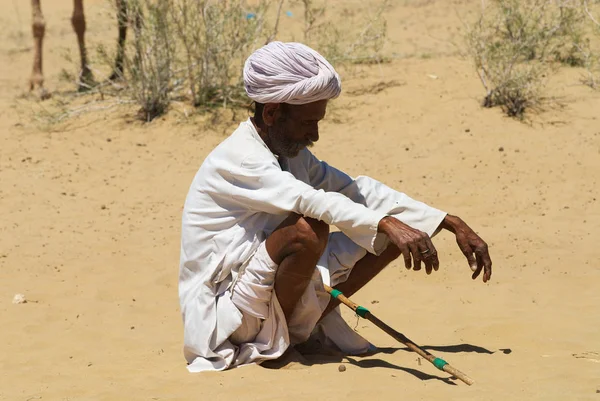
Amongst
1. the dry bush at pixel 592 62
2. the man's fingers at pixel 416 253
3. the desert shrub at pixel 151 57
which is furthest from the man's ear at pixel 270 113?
the dry bush at pixel 592 62

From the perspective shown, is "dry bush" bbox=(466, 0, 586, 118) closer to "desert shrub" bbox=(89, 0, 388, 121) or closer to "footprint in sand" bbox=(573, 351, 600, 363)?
"desert shrub" bbox=(89, 0, 388, 121)

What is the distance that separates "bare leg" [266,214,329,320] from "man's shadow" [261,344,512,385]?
1.08 feet

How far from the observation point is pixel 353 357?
13.0ft

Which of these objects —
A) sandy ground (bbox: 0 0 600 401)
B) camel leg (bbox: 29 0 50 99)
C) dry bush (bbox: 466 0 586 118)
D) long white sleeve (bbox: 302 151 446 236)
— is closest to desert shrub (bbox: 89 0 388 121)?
sandy ground (bbox: 0 0 600 401)

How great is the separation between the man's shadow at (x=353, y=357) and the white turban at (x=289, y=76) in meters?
1.04

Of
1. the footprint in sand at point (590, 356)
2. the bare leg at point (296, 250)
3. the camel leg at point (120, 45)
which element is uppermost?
the bare leg at point (296, 250)

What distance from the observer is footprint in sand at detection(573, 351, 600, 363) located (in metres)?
3.80

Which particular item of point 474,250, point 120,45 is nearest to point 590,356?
point 474,250

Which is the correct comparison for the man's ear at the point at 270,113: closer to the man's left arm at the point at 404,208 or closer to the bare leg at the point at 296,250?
the man's left arm at the point at 404,208

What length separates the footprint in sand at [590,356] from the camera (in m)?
3.80

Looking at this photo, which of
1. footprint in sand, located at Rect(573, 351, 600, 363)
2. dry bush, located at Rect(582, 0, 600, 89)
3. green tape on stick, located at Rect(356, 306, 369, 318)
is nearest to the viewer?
green tape on stick, located at Rect(356, 306, 369, 318)

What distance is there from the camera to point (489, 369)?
12.3ft

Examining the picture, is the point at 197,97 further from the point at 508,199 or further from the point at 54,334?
the point at 54,334

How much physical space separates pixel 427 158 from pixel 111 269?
2.74m
